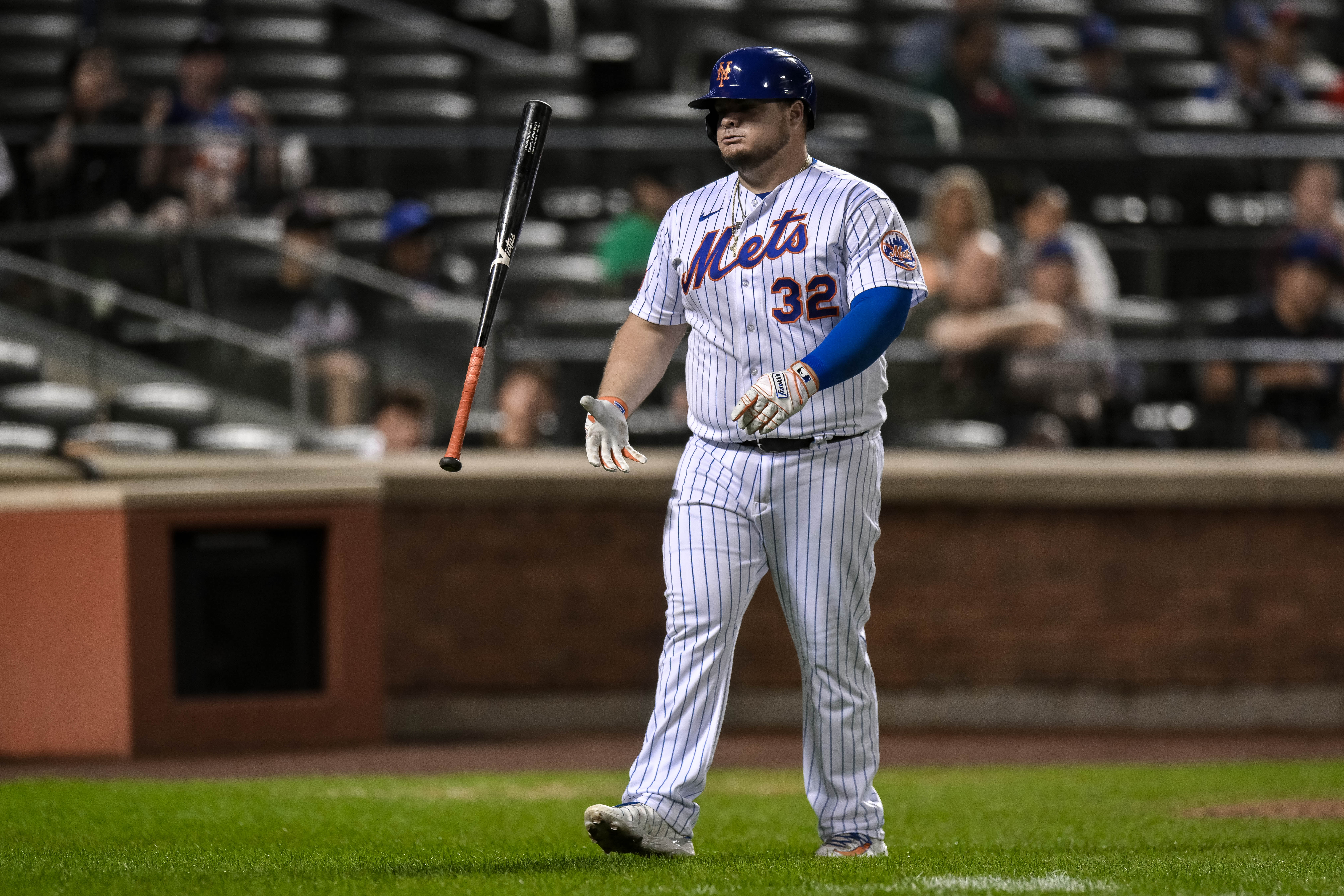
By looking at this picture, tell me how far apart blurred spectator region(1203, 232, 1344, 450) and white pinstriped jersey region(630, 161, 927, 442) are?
502 cm

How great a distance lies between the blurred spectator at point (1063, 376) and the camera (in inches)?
353

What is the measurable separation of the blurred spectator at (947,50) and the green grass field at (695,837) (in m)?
5.61

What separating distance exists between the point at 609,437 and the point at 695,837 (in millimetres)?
1583

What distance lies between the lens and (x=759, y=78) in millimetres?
4414

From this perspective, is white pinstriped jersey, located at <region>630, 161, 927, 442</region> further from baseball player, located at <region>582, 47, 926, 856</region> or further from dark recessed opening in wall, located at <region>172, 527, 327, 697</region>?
dark recessed opening in wall, located at <region>172, 527, 327, 697</region>

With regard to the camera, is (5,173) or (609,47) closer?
(5,173)

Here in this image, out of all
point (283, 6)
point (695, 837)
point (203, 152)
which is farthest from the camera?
point (283, 6)

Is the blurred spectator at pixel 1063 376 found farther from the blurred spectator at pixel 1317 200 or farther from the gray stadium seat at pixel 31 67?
the gray stadium seat at pixel 31 67

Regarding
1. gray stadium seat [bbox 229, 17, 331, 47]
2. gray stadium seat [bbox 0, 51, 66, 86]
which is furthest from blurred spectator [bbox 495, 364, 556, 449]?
gray stadium seat [bbox 229, 17, 331, 47]

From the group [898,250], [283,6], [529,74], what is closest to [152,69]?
[283,6]

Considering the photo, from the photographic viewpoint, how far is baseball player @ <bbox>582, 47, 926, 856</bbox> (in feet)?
14.5

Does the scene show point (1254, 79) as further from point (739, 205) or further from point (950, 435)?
point (739, 205)

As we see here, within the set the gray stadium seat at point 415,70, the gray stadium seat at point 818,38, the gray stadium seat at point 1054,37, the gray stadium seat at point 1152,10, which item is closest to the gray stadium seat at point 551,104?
the gray stadium seat at point 415,70

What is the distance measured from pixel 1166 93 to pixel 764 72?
10564 millimetres
